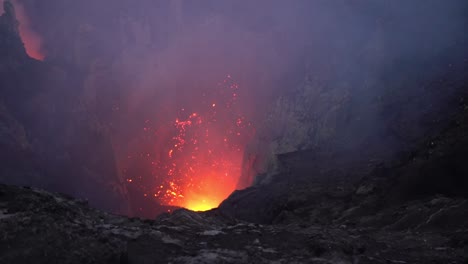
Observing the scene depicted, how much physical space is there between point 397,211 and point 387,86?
947 inches

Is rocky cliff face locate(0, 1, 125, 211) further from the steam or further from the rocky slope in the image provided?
the rocky slope

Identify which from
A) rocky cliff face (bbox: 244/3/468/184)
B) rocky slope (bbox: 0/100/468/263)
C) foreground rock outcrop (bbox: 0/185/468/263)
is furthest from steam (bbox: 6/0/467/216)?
foreground rock outcrop (bbox: 0/185/468/263)

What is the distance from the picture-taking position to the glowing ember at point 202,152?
55.3 metres

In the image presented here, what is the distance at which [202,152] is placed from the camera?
5747 centimetres

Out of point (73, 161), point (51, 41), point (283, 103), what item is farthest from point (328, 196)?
point (51, 41)

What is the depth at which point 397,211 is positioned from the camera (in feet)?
60.0

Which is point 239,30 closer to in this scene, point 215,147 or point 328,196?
point 215,147

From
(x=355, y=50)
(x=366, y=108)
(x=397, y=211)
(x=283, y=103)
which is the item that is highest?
(x=355, y=50)

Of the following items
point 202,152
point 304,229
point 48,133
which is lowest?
point 304,229

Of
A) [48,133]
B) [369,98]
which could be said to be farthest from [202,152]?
[369,98]

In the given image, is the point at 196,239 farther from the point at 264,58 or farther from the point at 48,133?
the point at 48,133

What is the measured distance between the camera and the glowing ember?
55281mm

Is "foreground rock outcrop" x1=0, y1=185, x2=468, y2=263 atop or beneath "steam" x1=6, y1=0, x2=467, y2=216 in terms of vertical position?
beneath

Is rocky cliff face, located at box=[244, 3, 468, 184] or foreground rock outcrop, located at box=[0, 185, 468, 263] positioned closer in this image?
foreground rock outcrop, located at box=[0, 185, 468, 263]
